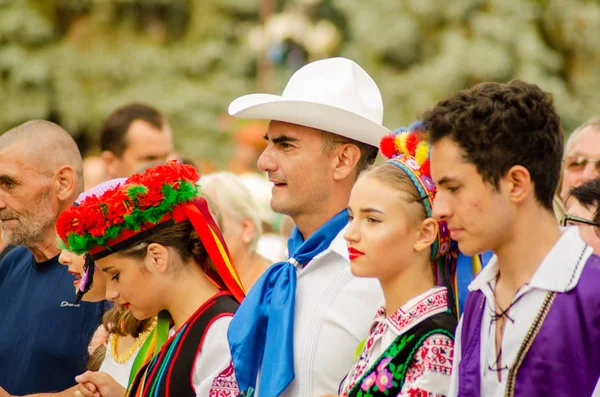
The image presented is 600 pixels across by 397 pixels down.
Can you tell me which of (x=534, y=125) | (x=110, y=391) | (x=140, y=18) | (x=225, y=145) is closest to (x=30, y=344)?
(x=110, y=391)

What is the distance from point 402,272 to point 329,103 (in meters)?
0.96

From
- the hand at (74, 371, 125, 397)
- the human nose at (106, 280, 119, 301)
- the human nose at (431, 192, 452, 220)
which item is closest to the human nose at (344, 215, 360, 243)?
the human nose at (431, 192, 452, 220)

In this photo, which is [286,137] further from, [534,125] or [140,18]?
[140,18]

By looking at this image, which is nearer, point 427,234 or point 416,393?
point 416,393

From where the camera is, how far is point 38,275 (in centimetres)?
495

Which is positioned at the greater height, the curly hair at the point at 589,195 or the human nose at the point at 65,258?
the curly hair at the point at 589,195

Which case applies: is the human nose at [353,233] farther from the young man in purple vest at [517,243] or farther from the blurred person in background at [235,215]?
the blurred person in background at [235,215]

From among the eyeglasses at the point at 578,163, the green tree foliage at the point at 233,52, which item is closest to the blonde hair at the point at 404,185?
the eyeglasses at the point at 578,163

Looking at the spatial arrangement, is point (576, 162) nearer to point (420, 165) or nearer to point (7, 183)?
point (420, 165)

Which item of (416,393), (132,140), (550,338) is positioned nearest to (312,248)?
(416,393)

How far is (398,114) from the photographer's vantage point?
1727 cm

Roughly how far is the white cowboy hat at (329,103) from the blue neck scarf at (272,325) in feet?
1.21

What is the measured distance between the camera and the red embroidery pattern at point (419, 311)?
121 inches

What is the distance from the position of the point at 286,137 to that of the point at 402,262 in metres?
0.95
